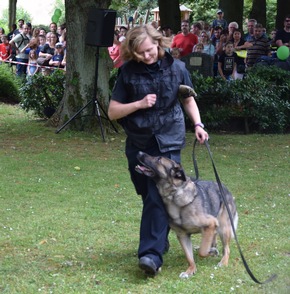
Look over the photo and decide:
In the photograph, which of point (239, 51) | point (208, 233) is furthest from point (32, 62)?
point (208, 233)

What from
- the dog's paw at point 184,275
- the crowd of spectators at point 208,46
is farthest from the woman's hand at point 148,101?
the crowd of spectators at point 208,46

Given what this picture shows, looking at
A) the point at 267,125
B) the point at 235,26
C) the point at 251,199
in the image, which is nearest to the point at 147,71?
the point at 251,199

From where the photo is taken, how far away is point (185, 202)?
229 inches

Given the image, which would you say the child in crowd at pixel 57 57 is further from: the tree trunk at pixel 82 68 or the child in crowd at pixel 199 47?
the tree trunk at pixel 82 68

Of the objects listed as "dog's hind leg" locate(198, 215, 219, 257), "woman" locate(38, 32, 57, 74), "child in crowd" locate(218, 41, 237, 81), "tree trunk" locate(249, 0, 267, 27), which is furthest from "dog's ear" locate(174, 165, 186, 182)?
"tree trunk" locate(249, 0, 267, 27)

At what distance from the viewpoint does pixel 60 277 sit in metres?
5.91

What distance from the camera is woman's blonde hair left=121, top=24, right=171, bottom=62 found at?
18.7ft

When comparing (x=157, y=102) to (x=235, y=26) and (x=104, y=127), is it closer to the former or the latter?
(x=104, y=127)

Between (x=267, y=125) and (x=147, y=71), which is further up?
(x=147, y=71)

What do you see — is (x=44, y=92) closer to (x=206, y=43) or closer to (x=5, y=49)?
(x=206, y=43)

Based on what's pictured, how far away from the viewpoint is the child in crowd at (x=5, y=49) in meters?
27.1

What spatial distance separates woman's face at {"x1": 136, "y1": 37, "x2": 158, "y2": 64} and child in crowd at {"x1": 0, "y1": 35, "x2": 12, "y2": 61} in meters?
21.9

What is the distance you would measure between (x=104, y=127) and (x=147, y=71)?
8.91 m

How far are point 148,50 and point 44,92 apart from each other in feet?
36.3
